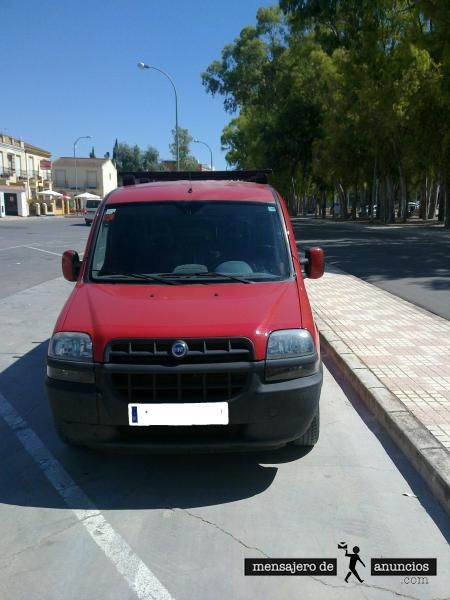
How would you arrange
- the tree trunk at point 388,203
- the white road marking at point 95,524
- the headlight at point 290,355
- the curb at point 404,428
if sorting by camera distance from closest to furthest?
the white road marking at point 95,524 → the headlight at point 290,355 → the curb at point 404,428 → the tree trunk at point 388,203

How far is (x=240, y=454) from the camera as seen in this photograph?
13.8ft

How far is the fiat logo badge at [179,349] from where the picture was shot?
133 inches

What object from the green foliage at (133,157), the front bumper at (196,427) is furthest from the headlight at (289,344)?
the green foliage at (133,157)

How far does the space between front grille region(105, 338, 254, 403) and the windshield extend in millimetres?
899

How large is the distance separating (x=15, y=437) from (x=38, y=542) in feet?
5.19

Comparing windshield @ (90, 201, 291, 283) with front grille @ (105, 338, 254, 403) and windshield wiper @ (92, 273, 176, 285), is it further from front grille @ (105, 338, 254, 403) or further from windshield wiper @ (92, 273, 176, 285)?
front grille @ (105, 338, 254, 403)

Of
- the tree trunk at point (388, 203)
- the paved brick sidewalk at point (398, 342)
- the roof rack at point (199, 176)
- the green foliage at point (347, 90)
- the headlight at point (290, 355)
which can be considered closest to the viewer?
the headlight at point (290, 355)

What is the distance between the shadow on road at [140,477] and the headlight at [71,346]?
2.87 ft

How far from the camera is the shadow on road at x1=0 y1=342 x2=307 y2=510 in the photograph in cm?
359

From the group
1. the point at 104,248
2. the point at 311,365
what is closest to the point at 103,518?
the point at 311,365

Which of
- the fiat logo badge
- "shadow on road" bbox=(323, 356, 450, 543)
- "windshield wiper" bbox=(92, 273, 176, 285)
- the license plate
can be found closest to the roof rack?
"windshield wiper" bbox=(92, 273, 176, 285)

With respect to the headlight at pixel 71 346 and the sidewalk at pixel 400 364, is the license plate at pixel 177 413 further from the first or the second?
the sidewalk at pixel 400 364

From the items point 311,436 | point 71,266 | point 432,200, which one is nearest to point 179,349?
point 311,436

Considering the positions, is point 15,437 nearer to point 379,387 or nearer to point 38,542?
point 38,542
